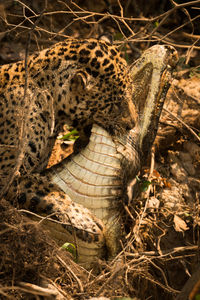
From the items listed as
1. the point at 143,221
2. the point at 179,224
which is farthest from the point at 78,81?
the point at 179,224

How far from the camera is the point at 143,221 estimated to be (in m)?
4.05

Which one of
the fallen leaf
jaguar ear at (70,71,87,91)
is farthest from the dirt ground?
jaguar ear at (70,71,87,91)

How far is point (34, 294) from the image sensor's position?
8.48 feet

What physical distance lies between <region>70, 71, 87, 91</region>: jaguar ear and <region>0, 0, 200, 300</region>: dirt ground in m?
0.57

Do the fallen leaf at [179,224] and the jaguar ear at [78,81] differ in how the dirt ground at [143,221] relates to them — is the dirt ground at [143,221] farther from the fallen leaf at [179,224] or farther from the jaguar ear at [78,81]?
the jaguar ear at [78,81]

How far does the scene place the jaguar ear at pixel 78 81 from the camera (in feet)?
11.8

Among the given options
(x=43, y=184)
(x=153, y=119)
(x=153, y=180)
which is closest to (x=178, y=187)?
(x=153, y=180)

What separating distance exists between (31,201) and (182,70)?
3.40 m

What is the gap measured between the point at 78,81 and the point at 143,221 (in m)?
1.56

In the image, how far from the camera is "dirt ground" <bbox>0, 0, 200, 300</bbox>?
2.76m

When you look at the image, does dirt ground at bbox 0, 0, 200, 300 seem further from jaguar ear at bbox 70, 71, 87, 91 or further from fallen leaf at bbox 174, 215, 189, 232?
jaguar ear at bbox 70, 71, 87, 91

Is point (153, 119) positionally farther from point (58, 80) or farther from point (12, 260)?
point (12, 260)

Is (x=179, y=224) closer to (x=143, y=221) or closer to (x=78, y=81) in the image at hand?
(x=143, y=221)

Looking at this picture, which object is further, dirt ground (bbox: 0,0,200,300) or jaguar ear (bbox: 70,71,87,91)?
jaguar ear (bbox: 70,71,87,91)
